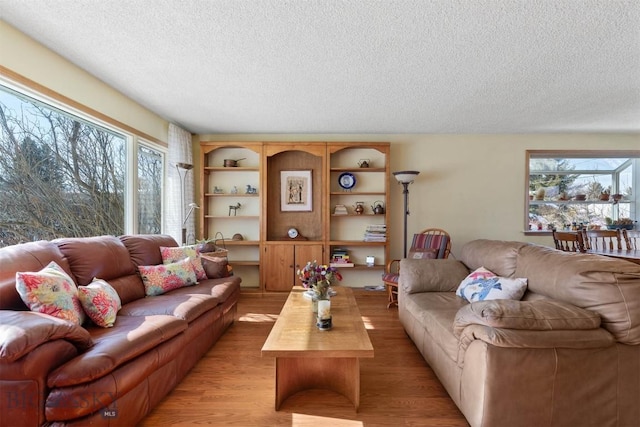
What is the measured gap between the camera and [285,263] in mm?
4121

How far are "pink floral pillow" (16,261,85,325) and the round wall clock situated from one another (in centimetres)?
335

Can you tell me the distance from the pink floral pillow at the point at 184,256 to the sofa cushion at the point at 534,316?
2.55 meters

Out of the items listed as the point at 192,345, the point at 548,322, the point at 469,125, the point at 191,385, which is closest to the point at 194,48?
the point at 192,345

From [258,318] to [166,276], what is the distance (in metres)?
1.11

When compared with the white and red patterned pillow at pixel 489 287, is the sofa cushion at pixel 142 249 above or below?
above

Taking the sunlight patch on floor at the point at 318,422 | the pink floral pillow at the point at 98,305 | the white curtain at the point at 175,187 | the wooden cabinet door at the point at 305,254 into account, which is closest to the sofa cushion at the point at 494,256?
the sunlight patch on floor at the point at 318,422

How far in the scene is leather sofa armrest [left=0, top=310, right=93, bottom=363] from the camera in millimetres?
1155

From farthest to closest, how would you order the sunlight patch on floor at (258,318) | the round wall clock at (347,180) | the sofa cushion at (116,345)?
the round wall clock at (347,180)
the sunlight patch on floor at (258,318)
the sofa cushion at (116,345)

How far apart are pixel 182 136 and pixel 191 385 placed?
3235 mm

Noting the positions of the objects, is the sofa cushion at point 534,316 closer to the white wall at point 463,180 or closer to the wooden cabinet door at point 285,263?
the wooden cabinet door at point 285,263

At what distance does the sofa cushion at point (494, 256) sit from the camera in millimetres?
2293

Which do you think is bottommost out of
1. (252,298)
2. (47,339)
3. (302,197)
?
(252,298)

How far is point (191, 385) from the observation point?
1950 millimetres

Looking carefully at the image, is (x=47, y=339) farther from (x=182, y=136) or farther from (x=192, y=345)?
(x=182, y=136)
